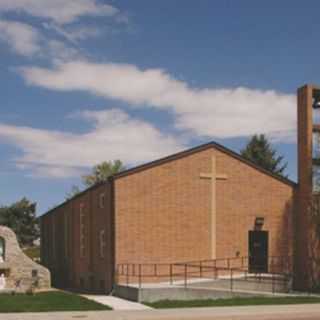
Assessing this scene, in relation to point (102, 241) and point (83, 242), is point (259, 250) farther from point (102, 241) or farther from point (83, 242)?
point (83, 242)

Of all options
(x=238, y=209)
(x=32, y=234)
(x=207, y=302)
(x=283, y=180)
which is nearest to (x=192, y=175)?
(x=238, y=209)

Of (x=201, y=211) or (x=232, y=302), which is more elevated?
(x=201, y=211)

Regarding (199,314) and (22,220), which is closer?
(199,314)

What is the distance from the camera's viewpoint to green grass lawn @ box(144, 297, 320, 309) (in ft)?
84.6

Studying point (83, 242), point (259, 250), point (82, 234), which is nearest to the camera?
point (259, 250)

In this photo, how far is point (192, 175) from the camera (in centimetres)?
3391

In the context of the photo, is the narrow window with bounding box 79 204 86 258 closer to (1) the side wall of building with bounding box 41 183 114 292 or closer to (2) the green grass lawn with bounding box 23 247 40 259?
(1) the side wall of building with bounding box 41 183 114 292

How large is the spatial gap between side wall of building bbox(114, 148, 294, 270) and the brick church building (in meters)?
0.05

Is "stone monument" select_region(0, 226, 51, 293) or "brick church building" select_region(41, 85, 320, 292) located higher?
"brick church building" select_region(41, 85, 320, 292)

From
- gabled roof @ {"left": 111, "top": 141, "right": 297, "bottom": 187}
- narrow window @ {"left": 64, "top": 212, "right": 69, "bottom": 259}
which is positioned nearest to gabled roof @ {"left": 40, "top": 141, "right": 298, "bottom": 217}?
gabled roof @ {"left": 111, "top": 141, "right": 297, "bottom": 187}

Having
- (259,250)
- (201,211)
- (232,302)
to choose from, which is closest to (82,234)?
(201,211)

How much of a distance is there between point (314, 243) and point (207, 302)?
1060cm

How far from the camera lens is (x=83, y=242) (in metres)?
39.5

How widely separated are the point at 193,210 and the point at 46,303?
998 cm
